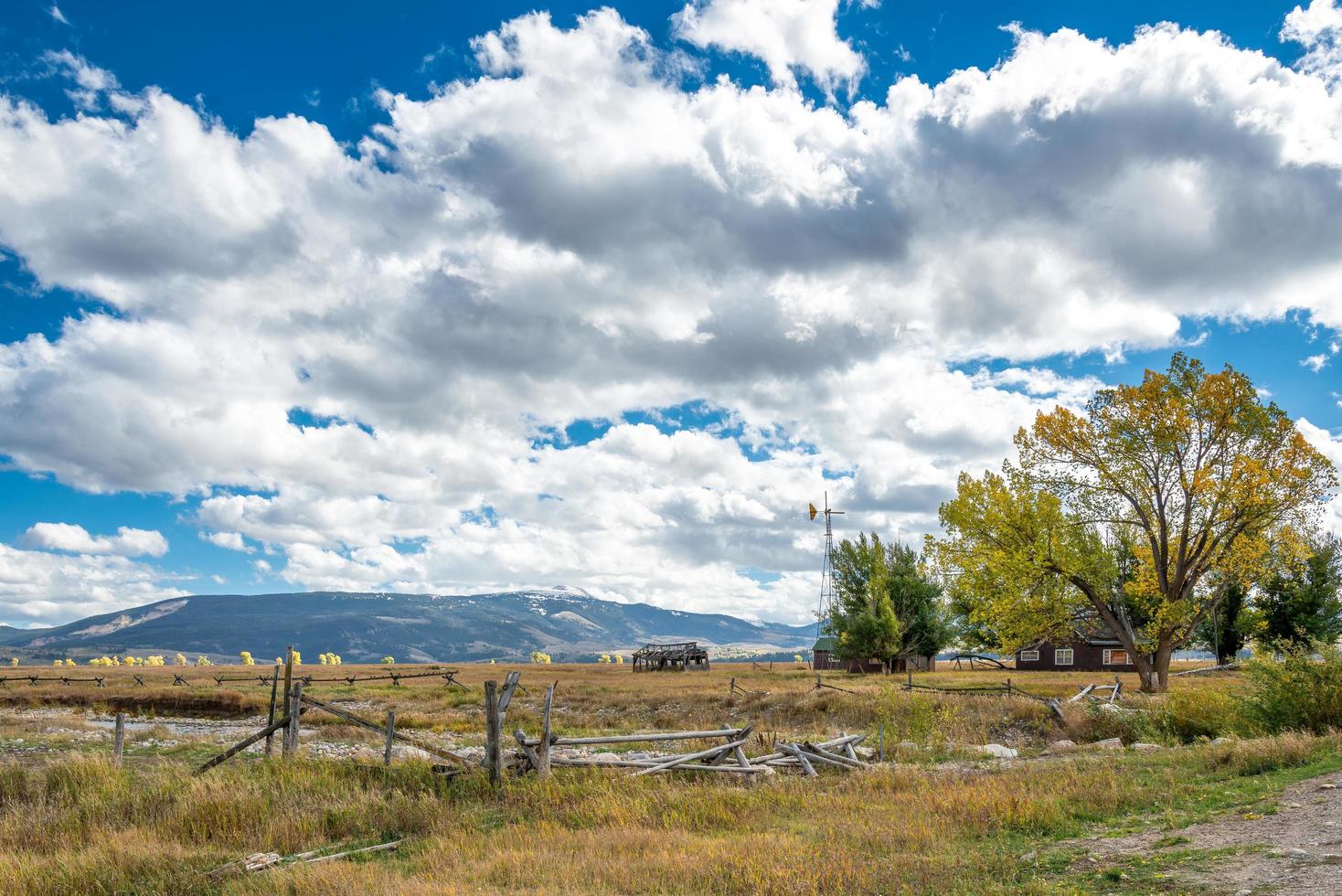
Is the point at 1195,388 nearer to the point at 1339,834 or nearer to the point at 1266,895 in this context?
the point at 1339,834

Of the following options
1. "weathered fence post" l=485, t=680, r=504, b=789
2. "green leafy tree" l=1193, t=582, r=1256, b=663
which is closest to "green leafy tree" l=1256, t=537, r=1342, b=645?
"green leafy tree" l=1193, t=582, r=1256, b=663

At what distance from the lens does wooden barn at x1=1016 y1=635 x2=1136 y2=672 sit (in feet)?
256

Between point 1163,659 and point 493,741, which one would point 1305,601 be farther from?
point 493,741

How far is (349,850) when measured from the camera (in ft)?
45.0

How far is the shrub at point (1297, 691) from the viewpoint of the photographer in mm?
21312

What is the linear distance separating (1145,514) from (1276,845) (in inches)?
1169

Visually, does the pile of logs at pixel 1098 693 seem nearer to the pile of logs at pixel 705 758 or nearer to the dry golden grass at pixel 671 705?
the dry golden grass at pixel 671 705

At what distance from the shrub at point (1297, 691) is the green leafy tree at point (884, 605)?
Result: 39567 millimetres

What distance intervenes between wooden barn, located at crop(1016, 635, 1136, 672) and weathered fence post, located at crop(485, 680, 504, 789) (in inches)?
2769

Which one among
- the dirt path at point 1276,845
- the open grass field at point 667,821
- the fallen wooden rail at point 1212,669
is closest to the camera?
the dirt path at point 1276,845

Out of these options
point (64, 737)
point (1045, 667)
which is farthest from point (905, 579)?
point (64, 737)

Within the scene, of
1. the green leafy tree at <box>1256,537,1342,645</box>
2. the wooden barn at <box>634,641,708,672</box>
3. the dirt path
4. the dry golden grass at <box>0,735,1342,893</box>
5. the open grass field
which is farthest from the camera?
the wooden barn at <box>634,641,708,672</box>

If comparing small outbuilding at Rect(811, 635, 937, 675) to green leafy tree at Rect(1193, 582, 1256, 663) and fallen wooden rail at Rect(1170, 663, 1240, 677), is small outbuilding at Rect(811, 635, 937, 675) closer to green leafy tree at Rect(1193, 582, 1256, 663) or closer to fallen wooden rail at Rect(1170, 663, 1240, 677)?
fallen wooden rail at Rect(1170, 663, 1240, 677)

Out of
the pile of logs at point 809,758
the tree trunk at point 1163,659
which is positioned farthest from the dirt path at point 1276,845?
the tree trunk at point 1163,659
